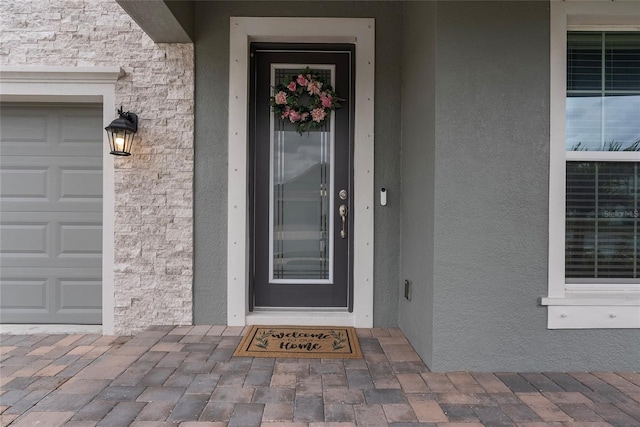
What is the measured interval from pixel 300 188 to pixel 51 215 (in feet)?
6.88

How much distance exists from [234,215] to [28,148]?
1859 millimetres

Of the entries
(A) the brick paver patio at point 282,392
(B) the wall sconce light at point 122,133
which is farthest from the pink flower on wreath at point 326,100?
(A) the brick paver patio at point 282,392

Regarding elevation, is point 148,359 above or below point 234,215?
below

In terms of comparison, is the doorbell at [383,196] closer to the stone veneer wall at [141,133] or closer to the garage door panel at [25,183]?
the stone veneer wall at [141,133]

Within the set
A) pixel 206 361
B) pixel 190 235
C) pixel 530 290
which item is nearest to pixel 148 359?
pixel 206 361

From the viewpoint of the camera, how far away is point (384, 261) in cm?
290

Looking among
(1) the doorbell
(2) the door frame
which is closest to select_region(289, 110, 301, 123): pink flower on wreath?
(2) the door frame

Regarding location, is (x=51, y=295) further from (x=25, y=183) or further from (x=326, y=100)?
(x=326, y=100)

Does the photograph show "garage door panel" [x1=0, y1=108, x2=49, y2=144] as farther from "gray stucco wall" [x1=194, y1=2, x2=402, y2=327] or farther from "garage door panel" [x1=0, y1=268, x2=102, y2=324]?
"gray stucco wall" [x1=194, y1=2, x2=402, y2=327]

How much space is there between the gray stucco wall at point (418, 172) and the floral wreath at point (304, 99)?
2.00ft

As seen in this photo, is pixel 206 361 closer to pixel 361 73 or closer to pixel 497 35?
pixel 361 73

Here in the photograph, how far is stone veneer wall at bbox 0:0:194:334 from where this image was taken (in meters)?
2.86

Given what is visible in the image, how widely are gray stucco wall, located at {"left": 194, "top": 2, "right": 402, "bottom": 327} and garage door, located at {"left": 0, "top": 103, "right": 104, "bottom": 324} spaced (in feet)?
3.01

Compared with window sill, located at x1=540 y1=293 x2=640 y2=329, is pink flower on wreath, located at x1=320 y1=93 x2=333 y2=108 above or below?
above
